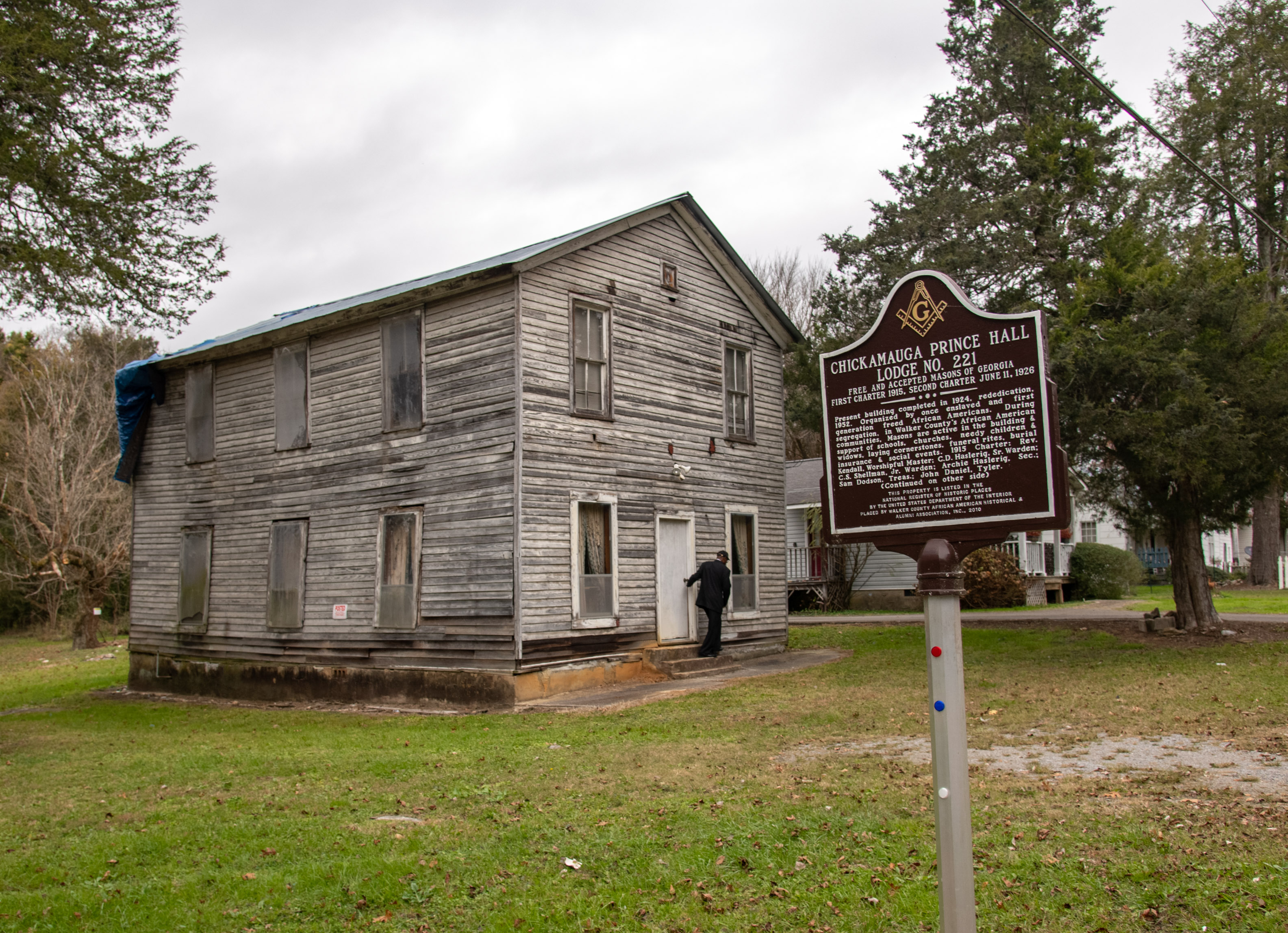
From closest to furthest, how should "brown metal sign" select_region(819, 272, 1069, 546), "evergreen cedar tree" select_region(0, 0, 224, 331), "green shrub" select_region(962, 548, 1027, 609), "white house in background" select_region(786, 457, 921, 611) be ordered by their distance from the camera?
"brown metal sign" select_region(819, 272, 1069, 546)
"evergreen cedar tree" select_region(0, 0, 224, 331)
"green shrub" select_region(962, 548, 1027, 609)
"white house in background" select_region(786, 457, 921, 611)

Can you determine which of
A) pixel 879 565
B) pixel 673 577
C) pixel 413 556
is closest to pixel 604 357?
pixel 673 577

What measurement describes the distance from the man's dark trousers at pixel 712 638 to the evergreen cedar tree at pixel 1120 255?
6.87m

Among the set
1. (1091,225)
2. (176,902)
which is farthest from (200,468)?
(1091,225)

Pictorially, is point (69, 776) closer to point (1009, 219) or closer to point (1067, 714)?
point (1067, 714)

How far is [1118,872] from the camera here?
5660 millimetres

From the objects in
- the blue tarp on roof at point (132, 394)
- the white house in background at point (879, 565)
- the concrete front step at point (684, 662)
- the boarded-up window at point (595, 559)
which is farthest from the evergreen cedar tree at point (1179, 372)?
the blue tarp on roof at point (132, 394)

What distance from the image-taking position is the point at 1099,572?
36.6m

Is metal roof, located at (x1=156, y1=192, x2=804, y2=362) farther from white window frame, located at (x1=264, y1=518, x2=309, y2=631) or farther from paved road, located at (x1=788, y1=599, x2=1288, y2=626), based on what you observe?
paved road, located at (x1=788, y1=599, x2=1288, y2=626)

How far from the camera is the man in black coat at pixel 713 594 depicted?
17.7 meters

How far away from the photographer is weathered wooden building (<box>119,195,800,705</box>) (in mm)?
15773

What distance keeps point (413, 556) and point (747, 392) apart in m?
7.38

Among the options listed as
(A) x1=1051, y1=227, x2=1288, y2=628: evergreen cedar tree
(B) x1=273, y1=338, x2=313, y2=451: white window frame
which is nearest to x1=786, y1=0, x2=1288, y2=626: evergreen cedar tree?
(A) x1=1051, y1=227, x2=1288, y2=628: evergreen cedar tree

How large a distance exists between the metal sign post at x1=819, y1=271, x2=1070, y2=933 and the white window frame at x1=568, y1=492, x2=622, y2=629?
10550mm

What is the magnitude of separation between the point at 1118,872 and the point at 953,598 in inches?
88.2
